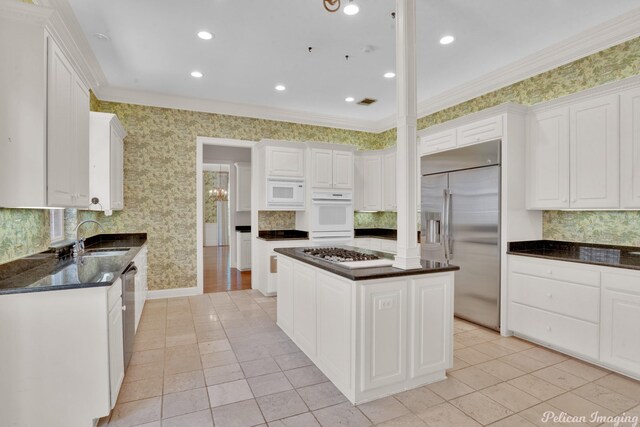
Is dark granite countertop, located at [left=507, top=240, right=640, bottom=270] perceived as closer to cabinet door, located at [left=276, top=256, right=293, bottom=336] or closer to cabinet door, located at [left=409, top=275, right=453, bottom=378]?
cabinet door, located at [left=409, top=275, right=453, bottom=378]

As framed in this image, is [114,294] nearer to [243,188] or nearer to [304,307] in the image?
[304,307]

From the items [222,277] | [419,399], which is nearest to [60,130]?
[419,399]

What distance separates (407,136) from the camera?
2.52 m

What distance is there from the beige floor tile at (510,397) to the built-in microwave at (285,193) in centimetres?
359

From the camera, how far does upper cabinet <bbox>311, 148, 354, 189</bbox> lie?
17.7 feet

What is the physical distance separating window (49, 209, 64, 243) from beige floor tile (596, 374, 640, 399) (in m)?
4.85

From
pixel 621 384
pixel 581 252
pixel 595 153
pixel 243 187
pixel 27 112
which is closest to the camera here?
pixel 27 112

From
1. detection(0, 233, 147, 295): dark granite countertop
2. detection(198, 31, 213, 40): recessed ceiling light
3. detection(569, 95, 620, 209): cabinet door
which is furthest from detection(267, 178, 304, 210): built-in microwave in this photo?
detection(569, 95, 620, 209): cabinet door

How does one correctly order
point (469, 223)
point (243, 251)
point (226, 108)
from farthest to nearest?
point (243, 251), point (226, 108), point (469, 223)

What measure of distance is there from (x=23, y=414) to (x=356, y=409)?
194 centimetres

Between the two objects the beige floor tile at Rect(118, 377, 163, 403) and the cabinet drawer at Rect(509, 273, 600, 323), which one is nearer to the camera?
the beige floor tile at Rect(118, 377, 163, 403)

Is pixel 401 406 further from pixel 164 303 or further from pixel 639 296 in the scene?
pixel 164 303

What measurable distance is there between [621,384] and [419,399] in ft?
5.33

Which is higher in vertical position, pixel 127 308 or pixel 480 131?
pixel 480 131
